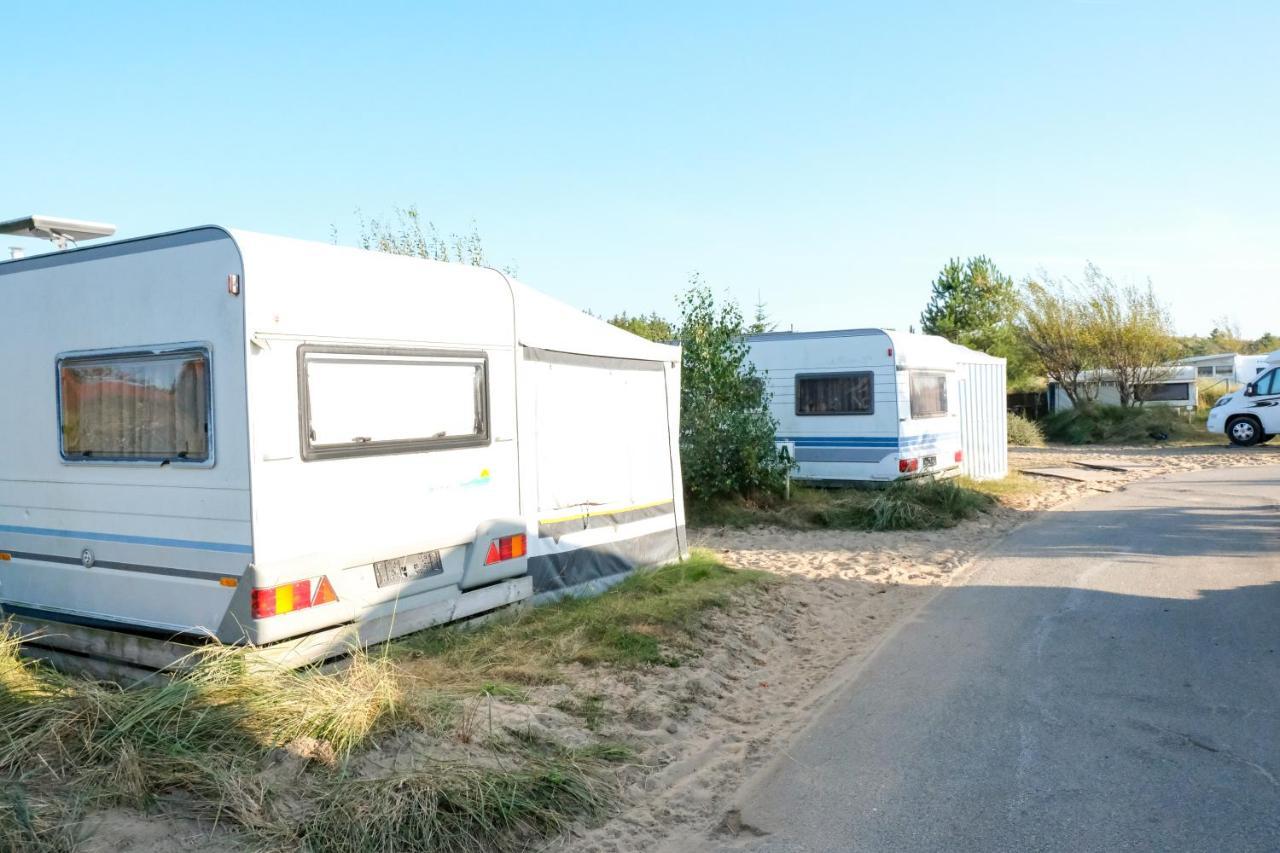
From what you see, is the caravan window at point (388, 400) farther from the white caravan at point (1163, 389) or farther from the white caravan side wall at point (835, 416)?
the white caravan at point (1163, 389)

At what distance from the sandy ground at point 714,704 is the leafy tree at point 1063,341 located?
79.5 feet

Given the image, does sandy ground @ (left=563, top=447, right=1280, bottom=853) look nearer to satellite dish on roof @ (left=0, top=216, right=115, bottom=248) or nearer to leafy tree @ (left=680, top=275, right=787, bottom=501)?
leafy tree @ (left=680, top=275, right=787, bottom=501)

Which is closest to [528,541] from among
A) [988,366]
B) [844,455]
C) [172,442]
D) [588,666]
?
[588,666]

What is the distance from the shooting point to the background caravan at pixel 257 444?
5469mm

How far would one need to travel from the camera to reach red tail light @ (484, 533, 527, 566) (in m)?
7.12

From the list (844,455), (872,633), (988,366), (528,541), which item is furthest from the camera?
(988,366)

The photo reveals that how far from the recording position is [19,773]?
4207 mm

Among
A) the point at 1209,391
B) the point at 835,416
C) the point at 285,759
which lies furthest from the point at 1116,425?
the point at 285,759

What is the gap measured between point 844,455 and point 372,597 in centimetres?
→ 1042

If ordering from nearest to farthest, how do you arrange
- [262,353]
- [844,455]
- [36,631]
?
[262,353] < [36,631] < [844,455]

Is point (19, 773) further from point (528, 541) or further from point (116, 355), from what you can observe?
point (528, 541)

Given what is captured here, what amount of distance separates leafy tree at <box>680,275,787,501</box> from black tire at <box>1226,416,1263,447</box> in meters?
17.1

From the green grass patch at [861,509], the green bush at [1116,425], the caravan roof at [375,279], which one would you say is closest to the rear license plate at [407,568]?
the caravan roof at [375,279]

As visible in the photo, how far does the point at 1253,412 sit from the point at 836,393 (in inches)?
625
